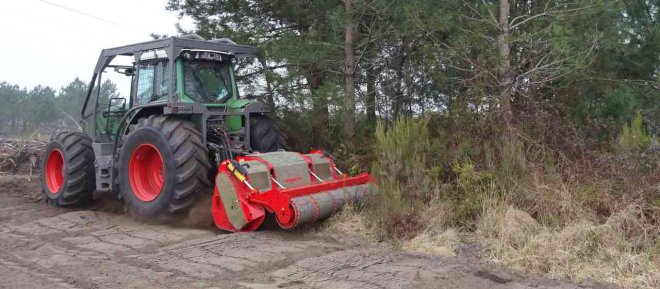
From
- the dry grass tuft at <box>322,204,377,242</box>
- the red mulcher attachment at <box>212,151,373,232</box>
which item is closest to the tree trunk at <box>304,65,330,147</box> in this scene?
the red mulcher attachment at <box>212,151,373,232</box>

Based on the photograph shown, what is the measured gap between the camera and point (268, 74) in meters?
8.34

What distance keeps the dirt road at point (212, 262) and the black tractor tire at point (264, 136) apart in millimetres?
1627

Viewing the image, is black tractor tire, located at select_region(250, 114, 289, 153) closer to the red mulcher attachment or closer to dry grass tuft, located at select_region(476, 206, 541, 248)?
the red mulcher attachment

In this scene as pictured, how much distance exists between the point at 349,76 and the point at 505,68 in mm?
2448

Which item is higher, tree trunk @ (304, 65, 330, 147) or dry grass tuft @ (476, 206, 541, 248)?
tree trunk @ (304, 65, 330, 147)

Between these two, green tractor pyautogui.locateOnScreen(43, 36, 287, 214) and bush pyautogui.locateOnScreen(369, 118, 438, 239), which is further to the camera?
green tractor pyautogui.locateOnScreen(43, 36, 287, 214)

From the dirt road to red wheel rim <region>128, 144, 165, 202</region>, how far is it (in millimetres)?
543

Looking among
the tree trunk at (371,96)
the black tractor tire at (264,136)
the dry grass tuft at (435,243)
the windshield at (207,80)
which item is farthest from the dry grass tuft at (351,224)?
the windshield at (207,80)

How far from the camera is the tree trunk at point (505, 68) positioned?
6.54 metres

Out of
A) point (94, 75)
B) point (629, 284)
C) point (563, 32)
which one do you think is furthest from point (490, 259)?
point (94, 75)

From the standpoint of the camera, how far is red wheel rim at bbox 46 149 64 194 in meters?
8.73

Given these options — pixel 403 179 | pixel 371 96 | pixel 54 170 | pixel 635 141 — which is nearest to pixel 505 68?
pixel 635 141

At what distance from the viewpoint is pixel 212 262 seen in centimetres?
491

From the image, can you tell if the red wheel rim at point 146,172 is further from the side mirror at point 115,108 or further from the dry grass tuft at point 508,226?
the dry grass tuft at point 508,226
